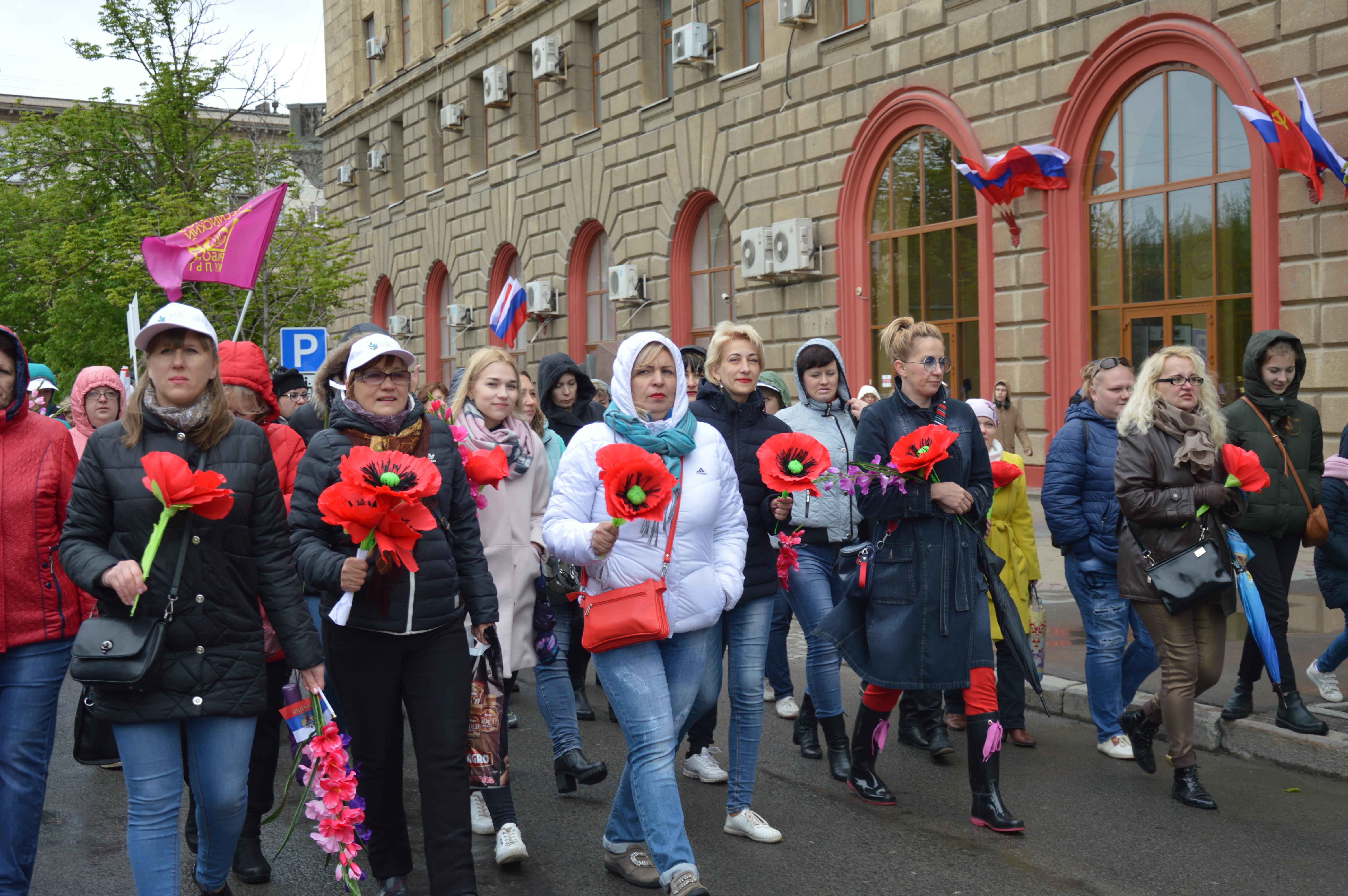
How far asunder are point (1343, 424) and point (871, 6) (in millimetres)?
8501

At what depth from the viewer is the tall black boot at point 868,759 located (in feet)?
17.9

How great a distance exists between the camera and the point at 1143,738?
595 centimetres

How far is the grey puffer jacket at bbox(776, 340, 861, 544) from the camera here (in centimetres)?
617

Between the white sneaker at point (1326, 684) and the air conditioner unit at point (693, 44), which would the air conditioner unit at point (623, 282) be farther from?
the white sneaker at point (1326, 684)

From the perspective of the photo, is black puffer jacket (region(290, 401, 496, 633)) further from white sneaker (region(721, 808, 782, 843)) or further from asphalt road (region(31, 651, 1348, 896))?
white sneaker (region(721, 808, 782, 843))

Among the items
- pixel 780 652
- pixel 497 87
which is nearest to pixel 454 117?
pixel 497 87

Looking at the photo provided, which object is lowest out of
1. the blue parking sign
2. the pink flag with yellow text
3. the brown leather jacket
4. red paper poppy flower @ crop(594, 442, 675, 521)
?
the brown leather jacket

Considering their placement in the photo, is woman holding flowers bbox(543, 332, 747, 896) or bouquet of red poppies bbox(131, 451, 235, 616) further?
woman holding flowers bbox(543, 332, 747, 896)

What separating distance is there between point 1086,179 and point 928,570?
1027 centimetres

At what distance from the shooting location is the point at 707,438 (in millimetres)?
4535

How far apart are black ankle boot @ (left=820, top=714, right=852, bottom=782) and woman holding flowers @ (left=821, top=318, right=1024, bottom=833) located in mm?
490

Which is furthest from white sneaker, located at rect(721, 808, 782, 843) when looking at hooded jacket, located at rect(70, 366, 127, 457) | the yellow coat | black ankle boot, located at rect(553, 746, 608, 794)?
hooded jacket, located at rect(70, 366, 127, 457)

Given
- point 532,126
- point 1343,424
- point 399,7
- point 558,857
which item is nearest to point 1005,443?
point 1343,424

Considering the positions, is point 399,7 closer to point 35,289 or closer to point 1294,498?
point 35,289
